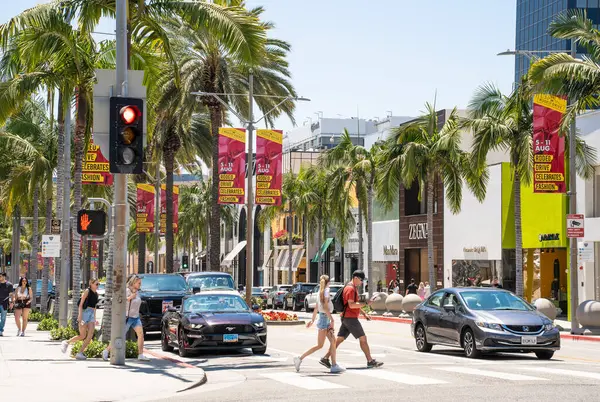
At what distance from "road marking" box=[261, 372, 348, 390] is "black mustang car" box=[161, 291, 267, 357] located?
13.8ft

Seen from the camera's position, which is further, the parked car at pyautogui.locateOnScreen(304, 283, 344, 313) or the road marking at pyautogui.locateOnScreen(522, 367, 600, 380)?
the parked car at pyautogui.locateOnScreen(304, 283, 344, 313)

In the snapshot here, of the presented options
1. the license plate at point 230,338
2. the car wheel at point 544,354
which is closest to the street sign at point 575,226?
the car wheel at point 544,354

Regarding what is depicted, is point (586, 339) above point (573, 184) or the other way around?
the other way around

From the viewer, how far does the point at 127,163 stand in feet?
55.2

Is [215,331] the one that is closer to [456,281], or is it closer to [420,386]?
[420,386]

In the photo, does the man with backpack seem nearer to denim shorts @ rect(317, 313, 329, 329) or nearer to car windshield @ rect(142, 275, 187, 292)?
denim shorts @ rect(317, 313, 329, 329)

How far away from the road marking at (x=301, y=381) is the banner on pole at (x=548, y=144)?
16.6 m

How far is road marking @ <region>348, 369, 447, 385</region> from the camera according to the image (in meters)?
15.3

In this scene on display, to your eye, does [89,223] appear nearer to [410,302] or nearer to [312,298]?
[410,302]

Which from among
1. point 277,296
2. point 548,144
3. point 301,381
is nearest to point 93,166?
point 548,144

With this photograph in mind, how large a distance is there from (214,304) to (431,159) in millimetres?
23207

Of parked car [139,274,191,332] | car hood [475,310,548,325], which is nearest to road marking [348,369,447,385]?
car hood [475,310,548,325]

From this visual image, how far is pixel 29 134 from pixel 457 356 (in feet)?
80.1

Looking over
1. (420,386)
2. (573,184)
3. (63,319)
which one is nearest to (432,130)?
(573,184)
